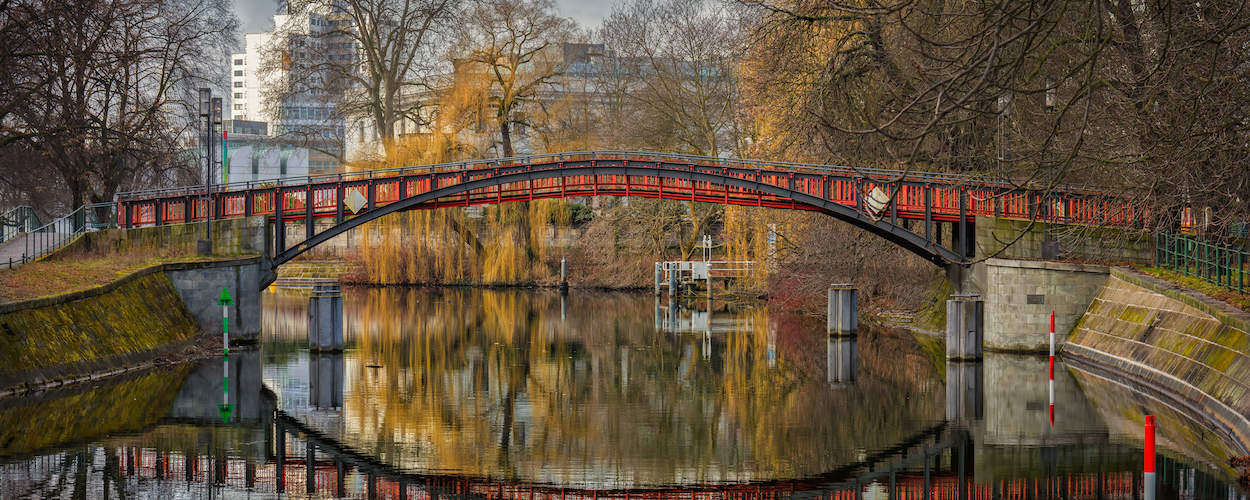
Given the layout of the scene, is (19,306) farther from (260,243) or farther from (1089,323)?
(1089,323)

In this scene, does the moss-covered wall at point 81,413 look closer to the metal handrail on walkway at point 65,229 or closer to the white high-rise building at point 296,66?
the metal handrail on walkway at point 65,229

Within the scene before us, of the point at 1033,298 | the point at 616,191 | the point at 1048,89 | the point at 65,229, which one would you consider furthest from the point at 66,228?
the point at 1048,89

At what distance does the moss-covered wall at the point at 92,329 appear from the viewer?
74.7ft

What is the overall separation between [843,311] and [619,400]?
41.9ft

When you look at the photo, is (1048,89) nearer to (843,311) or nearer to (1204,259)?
(1204,259)

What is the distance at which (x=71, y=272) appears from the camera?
93.1 ft

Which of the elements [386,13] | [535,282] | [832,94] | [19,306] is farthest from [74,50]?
[535,282]

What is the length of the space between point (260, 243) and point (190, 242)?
65.9 inches

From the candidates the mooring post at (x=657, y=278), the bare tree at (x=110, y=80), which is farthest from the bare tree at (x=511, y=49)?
the bare tree at (x=110, y=80)

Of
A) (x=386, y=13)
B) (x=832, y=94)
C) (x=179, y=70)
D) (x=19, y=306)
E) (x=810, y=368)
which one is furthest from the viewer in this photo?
(x=386, y=13)

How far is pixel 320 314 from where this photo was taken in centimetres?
3136

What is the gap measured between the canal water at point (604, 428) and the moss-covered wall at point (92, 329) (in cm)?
66

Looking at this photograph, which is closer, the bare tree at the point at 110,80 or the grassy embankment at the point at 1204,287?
the grassy embankment at the point at 1204,287

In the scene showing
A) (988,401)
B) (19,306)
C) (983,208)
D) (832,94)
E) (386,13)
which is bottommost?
(988,401)
